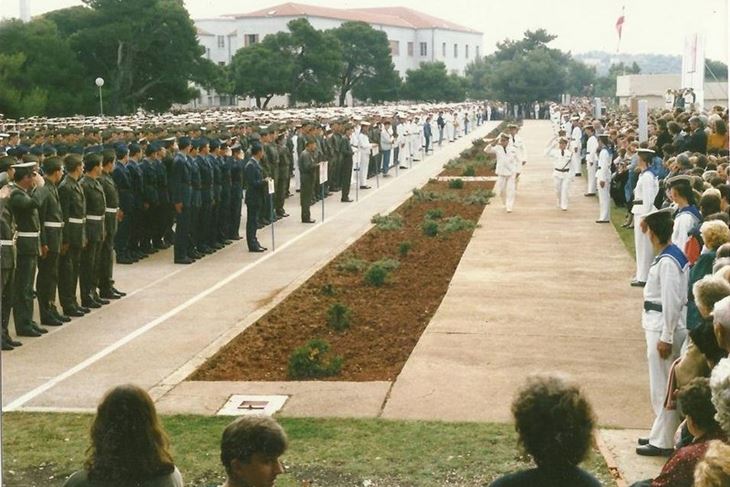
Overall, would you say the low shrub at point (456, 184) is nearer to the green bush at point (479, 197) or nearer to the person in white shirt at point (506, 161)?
the green bush at point (479, 197)

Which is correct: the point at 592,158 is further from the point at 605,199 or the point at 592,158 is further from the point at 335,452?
the point at 335,452

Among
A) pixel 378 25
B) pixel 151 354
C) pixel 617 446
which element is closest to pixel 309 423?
pixel 617 446

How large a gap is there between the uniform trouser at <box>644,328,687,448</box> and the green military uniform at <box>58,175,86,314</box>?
295 inches

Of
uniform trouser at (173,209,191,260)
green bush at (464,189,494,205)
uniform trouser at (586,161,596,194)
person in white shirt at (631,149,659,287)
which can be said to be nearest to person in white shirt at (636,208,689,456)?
person in white shirt at (631,149,659,287)

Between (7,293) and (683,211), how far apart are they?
704cm

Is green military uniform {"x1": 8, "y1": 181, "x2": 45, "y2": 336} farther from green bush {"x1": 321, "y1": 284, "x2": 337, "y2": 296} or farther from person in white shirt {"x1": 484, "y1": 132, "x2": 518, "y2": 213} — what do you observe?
person in white shirt {"x1": 484, "y1": 132, "x2": 518, "y2": 213}

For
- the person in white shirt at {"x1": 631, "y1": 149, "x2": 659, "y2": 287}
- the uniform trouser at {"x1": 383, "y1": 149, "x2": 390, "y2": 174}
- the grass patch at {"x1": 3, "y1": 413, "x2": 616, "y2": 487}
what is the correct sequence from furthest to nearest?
the uniform trouser at {"x1": 383, "y1": 149, "x2": 390, "y2": 174}, the person in white shirt at {"x1": 631, "y1": 149, "x2": 659, "y2": 287}, the grass patch at {"x1": 3, "y1": 413, "x2": 616, "y2": 487}

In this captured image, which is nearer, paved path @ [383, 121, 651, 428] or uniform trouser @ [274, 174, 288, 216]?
paved path @ [383, 121, 651, 428]

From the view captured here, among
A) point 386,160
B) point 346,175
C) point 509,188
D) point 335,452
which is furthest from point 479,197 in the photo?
point 335,452

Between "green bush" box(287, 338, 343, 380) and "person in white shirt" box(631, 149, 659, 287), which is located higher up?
"person in white shirt" box(631, 149, 659, 287)

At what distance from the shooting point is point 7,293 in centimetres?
1132

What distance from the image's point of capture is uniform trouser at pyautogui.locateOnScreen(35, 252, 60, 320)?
40.0ft

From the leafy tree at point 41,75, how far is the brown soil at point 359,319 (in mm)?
25190

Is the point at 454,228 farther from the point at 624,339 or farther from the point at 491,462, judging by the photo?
the point at 491,462
